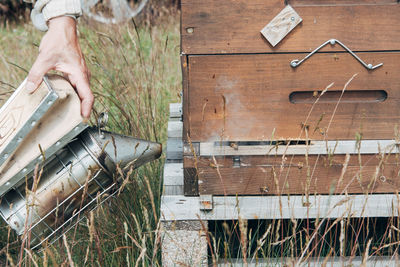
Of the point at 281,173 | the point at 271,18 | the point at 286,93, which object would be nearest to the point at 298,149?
the point at 281,173

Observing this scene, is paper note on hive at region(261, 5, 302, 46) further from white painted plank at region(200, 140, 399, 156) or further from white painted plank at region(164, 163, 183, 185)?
white painted plank at region(164, 163, 183, 185)

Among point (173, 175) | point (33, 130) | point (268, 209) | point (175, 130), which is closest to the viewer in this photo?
point (33, 130)

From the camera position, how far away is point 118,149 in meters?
1.86

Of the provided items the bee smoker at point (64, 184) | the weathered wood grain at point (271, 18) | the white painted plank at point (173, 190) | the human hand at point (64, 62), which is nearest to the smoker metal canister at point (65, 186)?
the bee smoker at point (64, 184)

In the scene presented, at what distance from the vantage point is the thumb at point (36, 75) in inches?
67.1

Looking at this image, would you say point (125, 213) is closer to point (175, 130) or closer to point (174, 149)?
point (174, 149)

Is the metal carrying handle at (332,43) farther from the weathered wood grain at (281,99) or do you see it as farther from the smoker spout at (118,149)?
the smoker spout at (118,149)

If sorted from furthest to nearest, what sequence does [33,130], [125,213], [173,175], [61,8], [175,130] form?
[175,130] < [125,213] < [173,175] < [61,8] < [33,130]

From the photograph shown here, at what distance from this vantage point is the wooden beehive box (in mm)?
1765

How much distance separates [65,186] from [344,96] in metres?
1.03

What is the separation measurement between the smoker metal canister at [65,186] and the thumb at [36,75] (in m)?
0.23

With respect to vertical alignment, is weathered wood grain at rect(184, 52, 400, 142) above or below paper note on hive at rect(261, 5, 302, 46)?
below

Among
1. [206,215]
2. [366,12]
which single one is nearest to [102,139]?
[206,215]

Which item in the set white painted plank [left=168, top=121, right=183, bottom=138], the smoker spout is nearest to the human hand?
the smoker spout
